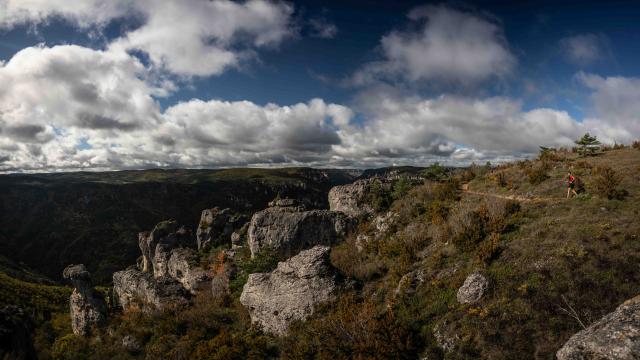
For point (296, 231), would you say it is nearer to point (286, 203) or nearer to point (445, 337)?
point (286, 203)

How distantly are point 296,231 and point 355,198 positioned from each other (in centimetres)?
786

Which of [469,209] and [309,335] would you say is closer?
[309,335]

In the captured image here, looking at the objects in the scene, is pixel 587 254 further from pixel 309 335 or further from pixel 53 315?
pixel 53 315

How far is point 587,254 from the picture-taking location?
14.6 meters

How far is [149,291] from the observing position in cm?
3036

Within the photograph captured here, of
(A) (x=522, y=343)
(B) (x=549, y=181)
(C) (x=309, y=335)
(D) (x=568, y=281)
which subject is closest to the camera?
(A) (x=522, y=343)

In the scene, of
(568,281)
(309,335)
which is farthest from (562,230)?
(309,335)

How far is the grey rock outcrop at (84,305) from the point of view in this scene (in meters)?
30.9

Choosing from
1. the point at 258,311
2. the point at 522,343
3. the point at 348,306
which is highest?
the point at 522,343

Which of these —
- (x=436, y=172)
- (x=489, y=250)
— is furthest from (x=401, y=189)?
(x=489, y=250)

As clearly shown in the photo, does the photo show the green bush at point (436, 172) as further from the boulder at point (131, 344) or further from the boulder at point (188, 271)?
the boulder at point (131, 344)

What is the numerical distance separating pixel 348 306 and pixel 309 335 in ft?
9.17

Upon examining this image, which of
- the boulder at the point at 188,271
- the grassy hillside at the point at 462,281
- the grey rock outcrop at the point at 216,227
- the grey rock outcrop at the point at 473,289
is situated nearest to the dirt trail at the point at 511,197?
the grassy hillside at the point at 462,281

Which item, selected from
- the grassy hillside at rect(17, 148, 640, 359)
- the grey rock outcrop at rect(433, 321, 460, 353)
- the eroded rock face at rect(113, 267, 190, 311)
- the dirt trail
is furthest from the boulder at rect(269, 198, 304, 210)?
the grey rock outcrop at rect(433, 321, 460, 353)
